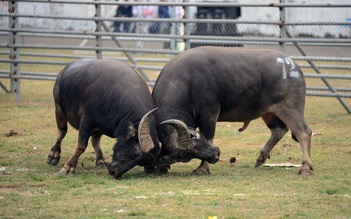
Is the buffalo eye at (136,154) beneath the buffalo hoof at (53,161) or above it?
above

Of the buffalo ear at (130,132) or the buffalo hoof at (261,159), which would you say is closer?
the buffalo ear at (130,132)

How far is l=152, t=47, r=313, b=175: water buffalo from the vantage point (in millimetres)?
10016

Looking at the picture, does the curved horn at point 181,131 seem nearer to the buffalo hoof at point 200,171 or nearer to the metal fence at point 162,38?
the buffalo hoof at point 200,171

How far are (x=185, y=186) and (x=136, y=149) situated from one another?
0.83 m

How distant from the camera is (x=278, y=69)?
10289 mm

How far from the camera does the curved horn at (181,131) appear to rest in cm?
949

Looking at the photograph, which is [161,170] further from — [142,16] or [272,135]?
[142,16]

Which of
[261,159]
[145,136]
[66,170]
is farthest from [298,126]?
[66,170]

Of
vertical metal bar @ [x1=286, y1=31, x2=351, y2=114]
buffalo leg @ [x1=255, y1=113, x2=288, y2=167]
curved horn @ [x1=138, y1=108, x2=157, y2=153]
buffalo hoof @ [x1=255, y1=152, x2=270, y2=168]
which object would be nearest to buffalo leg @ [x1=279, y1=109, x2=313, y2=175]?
buffalo leg @ [x1=255, y1=113, x2=288, y2=167]

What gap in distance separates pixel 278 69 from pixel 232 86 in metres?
0.69

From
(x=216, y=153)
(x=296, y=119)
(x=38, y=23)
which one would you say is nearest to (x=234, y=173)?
(x=216, y=153)

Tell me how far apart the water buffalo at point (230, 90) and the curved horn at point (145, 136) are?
1.71ft

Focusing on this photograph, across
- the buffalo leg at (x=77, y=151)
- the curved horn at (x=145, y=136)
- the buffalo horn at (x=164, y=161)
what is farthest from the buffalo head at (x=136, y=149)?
the buffalo leg at (x=77, y=151)

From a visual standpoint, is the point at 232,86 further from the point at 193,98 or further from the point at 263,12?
the point at 263,12
